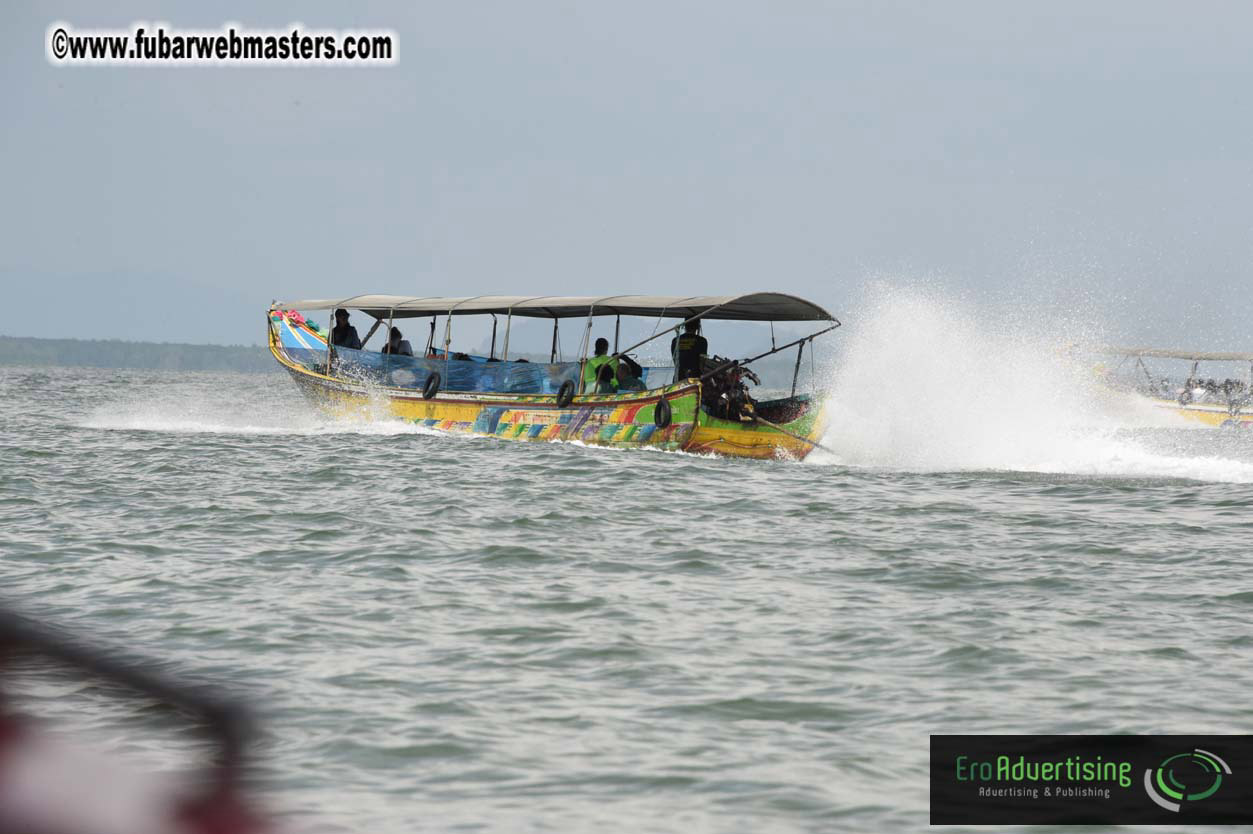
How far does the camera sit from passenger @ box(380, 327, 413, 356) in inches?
1005

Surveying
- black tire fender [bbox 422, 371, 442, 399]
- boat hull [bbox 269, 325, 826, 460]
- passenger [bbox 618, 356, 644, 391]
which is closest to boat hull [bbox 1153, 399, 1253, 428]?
boat hull [bbox 269, 325, 826, 460]

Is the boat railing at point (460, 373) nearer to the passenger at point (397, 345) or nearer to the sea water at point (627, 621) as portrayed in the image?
the passenger at point (397, 345)

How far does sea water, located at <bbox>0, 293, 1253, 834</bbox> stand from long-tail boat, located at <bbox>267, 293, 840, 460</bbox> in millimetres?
2399

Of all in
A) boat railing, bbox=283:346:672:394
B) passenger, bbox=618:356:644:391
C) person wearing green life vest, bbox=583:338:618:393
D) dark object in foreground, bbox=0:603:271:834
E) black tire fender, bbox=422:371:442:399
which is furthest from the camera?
black tire fender, bbox=422:371:442:399

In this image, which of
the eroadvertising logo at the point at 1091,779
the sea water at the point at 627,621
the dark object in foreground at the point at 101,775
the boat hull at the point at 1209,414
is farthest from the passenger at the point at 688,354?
the boat hull at the point at 1209,414

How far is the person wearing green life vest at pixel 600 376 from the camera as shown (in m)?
21.9

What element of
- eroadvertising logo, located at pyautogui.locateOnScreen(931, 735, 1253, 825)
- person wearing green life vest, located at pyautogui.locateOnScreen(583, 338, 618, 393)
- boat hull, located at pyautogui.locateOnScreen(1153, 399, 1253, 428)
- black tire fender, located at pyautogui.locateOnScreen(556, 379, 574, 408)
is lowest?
eroadvertising logo, located at pyautogui.locateOnScreen(931, 735, 1253, 825)

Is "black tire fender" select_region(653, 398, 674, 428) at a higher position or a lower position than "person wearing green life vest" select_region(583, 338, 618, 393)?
lower

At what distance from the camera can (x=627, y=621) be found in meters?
8.66

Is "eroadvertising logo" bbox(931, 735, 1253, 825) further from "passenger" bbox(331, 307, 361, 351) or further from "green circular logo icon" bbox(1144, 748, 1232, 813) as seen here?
"passenger" bbox(331, 307, 361, 351)

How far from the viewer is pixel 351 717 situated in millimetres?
6422

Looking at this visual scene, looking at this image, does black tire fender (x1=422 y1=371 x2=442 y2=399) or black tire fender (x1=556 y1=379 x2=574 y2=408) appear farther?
black tire fender (x1=422 y1=371 x2=442 y2=399)

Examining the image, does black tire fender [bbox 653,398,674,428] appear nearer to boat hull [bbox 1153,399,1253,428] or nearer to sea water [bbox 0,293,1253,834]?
sea water [bbox 0,293,1253,834]

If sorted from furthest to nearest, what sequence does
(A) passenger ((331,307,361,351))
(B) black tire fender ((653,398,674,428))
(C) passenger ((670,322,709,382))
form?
(A) passenger ((331,307,361,351)) → (C) passenger ((670,322,709,382)) → (B) black tire fender ((653,398,674,428))
